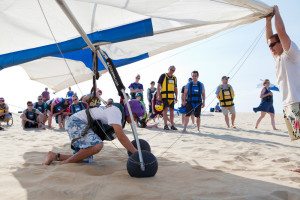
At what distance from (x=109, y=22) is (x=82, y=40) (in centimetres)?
53

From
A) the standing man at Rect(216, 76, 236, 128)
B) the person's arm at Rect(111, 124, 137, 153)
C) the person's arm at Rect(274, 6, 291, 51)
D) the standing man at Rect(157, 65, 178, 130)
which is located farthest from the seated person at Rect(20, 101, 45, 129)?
the person's arm at Rect(274, 6, 291, 51)

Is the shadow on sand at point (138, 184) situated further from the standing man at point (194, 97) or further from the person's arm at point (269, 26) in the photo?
the standing man at point (194, 97)

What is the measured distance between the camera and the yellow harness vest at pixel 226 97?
941 centimetres

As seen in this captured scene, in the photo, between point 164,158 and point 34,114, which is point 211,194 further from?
point 34,114

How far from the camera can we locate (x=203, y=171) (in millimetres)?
3561

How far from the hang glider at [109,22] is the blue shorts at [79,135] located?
930 mm

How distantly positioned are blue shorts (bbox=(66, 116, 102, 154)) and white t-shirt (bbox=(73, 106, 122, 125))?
7 centimetres

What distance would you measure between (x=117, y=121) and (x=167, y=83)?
17.1 ft

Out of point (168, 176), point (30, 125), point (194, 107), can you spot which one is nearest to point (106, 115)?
point (168, 176)

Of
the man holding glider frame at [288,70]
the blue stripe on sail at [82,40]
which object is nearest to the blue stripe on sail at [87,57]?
the blue stripe on sail at [82,40]

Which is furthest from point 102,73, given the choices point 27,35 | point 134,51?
point 27,35

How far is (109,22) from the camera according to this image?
4.14m

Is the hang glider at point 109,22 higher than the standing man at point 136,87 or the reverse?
higher

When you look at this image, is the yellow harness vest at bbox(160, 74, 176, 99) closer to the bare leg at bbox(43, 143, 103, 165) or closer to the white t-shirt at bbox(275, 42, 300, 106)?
the bare leg at bbox(43, 143, 103, 165)
